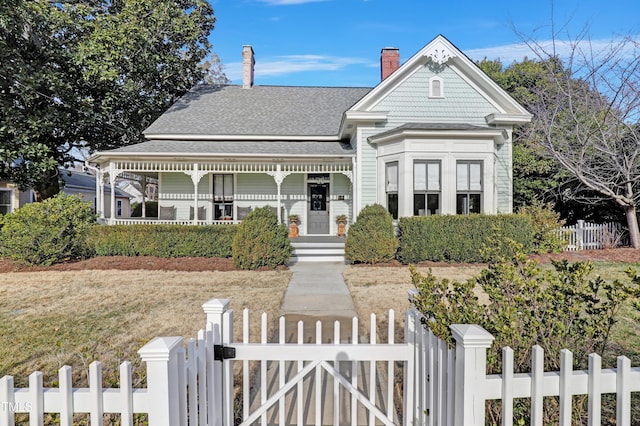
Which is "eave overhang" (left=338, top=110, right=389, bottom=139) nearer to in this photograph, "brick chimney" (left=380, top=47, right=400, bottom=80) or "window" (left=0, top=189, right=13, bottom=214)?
"brick chimney" (left=380, top=47, right=400, bottom=80)

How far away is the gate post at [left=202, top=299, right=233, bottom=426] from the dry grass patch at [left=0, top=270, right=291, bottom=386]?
2.23 feet

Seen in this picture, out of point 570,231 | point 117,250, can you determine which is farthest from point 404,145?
point 117,250

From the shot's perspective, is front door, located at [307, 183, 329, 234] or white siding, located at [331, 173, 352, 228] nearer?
white siding, located at [331, 173, 352, 228]

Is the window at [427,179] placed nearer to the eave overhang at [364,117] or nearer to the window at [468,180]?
the window at [468,180]

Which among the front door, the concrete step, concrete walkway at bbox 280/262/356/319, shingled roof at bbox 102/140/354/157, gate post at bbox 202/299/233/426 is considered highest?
shingled roof at bbox 102/140/354/157

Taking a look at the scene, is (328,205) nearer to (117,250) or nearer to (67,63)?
(117,250)

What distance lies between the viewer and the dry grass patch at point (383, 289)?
539 cm

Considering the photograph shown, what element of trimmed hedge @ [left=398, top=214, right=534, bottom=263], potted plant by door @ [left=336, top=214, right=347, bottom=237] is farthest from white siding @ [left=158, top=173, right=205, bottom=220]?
trimmed hedge @ [left=398, top=214, right=534, bottom=263]

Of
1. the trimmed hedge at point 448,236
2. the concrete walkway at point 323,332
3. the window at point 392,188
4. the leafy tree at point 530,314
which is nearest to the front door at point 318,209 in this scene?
the window at point 392,188

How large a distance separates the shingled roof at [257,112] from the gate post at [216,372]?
1351cm

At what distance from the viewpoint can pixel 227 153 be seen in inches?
515

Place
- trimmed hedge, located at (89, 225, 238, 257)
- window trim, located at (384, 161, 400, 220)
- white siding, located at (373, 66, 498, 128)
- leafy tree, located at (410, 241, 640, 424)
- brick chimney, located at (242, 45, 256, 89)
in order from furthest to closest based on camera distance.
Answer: brick chimney, located at (242, 45, 256, 89), white siding, located at (373, 66, 498, 128), window trim, located at (384, 161, 400, 220), trimmed hedge, located at (89, 225, 238, 257), leafy tree, located at (410, 241, 640, 424)

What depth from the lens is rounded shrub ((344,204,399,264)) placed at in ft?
34.4

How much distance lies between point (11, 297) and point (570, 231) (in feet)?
51.7
